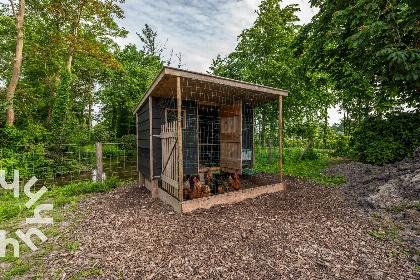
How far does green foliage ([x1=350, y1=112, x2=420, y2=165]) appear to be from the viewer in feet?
18.4

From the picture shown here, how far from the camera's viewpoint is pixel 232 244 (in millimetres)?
2350

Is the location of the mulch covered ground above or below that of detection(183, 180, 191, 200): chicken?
below

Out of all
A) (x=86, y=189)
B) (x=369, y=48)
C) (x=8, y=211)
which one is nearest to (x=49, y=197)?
(x=86, y=189)

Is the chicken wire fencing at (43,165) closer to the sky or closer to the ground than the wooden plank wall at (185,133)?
closer to the ground

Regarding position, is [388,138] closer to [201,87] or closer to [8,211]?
[201,87]

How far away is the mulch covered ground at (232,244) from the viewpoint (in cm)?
189

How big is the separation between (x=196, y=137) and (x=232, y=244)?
2910 mm

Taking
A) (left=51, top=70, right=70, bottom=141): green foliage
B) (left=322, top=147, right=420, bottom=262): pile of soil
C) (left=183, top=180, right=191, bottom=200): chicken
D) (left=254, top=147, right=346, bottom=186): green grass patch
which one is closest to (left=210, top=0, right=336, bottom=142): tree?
(left=254, top=147, right=346, bottom=186): green grass patch

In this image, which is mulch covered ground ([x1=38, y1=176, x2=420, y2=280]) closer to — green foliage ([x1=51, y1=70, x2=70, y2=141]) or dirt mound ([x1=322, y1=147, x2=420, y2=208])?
dirt mound ([x1=322, y1=147, x2=420, y2=208])

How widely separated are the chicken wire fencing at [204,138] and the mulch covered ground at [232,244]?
76cm

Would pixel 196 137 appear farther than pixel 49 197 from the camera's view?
Yes

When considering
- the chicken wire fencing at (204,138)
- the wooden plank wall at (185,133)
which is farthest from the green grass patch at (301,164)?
the wooden plank wall at (185,133)

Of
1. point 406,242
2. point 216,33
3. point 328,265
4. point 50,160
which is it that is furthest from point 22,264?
point 216,33

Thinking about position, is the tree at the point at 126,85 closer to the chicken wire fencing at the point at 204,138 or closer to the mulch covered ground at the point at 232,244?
the chicken wire fencing at the point at 204,138
